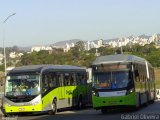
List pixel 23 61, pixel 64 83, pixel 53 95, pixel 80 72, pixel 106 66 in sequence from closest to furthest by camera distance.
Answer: pixel 106 66 < pixel 53 95 < pixel 64 83 < pixel 80 72 < pixel 23 61

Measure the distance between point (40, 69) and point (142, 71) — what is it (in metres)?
6.55

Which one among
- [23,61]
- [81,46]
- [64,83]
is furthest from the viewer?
[81,46]

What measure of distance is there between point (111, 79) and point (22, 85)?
4.62 meters

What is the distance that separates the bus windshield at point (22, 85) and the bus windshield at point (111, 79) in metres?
3.07

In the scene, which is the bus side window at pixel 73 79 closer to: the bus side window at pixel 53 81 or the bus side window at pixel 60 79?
the bus side window at pixel 60 79

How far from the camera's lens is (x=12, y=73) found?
2545cm

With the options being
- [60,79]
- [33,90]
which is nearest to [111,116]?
[33,90]

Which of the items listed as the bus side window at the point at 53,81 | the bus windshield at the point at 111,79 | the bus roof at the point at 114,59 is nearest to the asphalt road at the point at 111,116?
the bus windshield at the point at 111,79

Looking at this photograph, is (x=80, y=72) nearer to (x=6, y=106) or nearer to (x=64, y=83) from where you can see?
(x=64, y=83)

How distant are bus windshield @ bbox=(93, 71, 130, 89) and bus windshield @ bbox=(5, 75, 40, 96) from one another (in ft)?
10.1

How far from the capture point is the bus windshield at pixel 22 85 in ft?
81.1

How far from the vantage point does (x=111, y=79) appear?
23.9 metres

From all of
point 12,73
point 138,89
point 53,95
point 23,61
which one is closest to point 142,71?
point 138,89

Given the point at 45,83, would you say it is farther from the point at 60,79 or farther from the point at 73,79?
the point at 73,79
